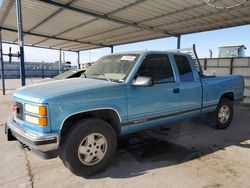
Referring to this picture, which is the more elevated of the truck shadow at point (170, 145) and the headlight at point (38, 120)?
the headlight at point (38, 120)

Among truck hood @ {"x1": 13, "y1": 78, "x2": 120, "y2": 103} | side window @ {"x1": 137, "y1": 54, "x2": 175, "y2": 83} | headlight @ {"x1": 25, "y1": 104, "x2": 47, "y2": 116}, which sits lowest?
headlight @ {"x1": 25, "y1": 104, "x2": 47, "y2": 116}

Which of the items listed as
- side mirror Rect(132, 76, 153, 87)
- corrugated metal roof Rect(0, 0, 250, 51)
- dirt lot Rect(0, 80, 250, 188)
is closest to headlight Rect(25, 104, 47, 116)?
dirt lot Rect(0, 80, 250, 188)

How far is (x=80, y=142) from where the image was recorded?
334 cm

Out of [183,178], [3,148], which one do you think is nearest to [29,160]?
[3,148]

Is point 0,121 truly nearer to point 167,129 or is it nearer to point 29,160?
point 29,160

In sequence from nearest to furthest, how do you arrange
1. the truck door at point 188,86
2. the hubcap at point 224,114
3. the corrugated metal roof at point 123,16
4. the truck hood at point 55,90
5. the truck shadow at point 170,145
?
the truck hood at point 55,90 < the truck shadow at point 170,145 < the truck door at point 188,86 < the hubcap at point 224,114 < the corrugated metal roof at point 123,16

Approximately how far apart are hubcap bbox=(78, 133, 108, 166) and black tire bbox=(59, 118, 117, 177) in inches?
1.3

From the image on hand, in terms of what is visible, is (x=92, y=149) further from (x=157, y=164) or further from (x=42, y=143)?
(x=157, y=164)

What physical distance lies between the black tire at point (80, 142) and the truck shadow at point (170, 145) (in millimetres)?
179

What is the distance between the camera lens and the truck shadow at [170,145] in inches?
153

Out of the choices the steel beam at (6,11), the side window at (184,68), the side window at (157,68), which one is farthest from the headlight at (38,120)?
the steel beam at (6,11)

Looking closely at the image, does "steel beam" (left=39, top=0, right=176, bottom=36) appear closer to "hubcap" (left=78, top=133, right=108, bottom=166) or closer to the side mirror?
the side mirror

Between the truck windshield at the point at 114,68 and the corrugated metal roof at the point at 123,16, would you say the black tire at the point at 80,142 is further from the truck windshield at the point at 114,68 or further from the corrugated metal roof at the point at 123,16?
the corrugated metal roof at the point at 123,16

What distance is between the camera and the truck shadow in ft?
12.8
